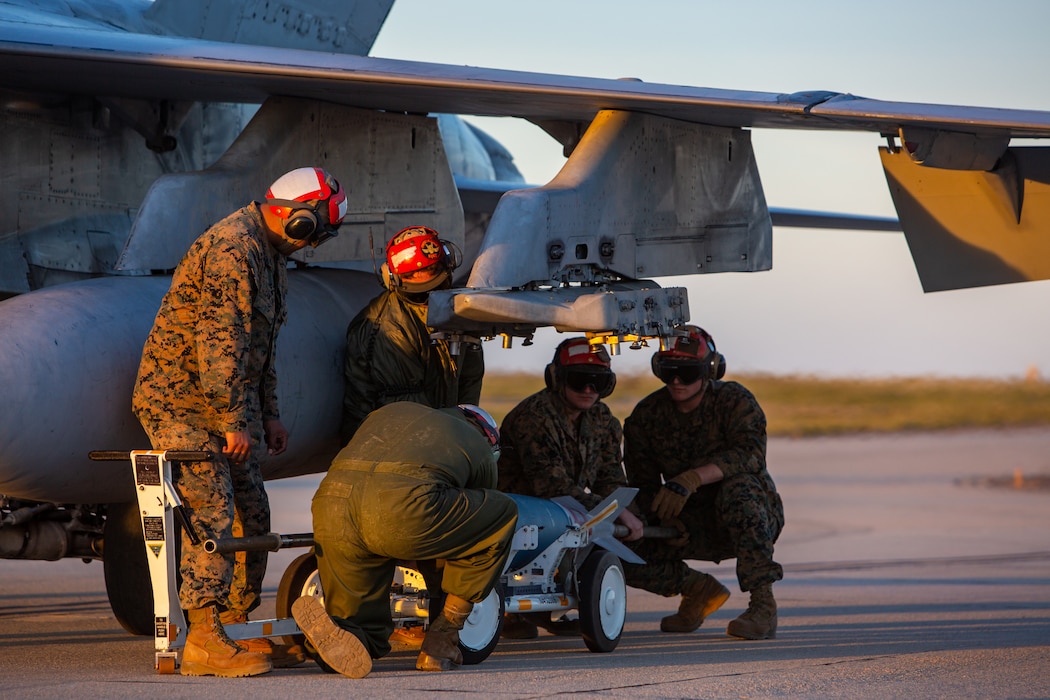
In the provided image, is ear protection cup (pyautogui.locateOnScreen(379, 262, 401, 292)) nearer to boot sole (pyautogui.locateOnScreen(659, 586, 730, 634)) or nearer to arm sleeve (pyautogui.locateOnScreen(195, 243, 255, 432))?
arm sleeve (pyautogui.locateOnScreen(195, 243, 255, 432))

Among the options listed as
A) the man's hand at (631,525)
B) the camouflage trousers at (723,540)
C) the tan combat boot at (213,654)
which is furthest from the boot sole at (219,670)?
the camouflage trousers at (723,540)

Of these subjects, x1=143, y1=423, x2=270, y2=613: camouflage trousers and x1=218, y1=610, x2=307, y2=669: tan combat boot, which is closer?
x1=143, y1=423, x2=270, y2=613: camouflage trousers

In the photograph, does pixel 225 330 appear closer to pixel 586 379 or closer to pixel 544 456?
pixel 544 456

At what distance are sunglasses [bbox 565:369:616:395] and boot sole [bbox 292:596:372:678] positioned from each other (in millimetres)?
2431

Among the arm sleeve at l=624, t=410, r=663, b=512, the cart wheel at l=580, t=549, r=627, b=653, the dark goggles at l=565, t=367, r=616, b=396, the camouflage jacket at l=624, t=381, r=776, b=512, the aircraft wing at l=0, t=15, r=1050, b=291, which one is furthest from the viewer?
the arm sleeve at l=624, t=410, r=663, b=512

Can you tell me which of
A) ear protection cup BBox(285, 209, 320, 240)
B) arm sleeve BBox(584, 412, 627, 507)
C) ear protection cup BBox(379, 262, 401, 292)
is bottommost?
arm sleeve BBox(584, 412, 627, 507)

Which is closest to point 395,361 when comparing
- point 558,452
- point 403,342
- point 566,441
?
point 403,342

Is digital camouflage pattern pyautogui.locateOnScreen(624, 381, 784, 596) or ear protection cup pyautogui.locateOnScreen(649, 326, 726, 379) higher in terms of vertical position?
ear protection cup pyautogui.locateOnScreen(649, 326, 726, 379)

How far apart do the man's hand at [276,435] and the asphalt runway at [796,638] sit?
902 millimetres

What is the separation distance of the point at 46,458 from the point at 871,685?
321 centimetres

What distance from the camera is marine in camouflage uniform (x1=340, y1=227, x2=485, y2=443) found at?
264 inches

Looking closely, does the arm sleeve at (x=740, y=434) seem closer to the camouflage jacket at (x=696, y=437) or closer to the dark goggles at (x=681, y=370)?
the camouflage jacket at (x=696, y=437)

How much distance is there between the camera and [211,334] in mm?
5684

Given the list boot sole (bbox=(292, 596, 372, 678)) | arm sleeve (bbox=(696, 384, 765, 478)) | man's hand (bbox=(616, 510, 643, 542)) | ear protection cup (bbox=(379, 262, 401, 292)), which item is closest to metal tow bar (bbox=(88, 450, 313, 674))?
boot sole (bbox=(292, 596, 372, 678))
